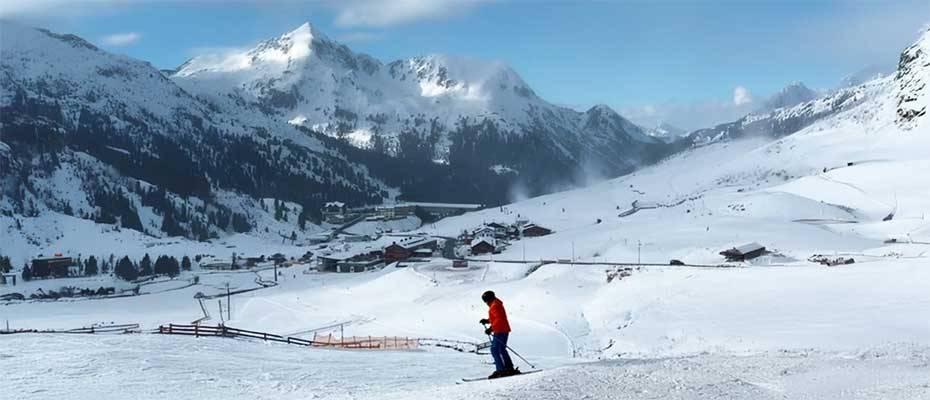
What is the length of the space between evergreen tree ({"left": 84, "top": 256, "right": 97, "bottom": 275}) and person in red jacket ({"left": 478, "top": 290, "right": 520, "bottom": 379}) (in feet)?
404

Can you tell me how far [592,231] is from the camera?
343ft

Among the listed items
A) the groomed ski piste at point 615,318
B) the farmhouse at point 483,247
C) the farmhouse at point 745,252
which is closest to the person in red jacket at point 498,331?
the groomed ski piste at point 615,318

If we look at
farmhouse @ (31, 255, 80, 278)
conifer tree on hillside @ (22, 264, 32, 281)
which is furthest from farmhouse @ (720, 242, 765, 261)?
conifer tree on hillside @ (22, 264, 32, 281)

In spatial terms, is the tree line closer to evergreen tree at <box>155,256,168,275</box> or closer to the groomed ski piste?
evergreen tree at <box>155,256,168,275</box>

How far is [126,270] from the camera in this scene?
119m

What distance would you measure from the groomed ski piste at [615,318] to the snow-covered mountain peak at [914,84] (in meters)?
17.4

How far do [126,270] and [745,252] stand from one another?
3845 inches

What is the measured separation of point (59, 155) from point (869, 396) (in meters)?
213

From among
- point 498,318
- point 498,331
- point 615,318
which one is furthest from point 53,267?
point 498,318

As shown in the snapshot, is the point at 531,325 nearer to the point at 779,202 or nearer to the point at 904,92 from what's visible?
the point at 779,202

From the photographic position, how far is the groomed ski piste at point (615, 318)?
17203mm

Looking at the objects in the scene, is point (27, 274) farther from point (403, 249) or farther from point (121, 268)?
point (403, 249)

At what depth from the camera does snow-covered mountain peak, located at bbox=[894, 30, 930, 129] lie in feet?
461

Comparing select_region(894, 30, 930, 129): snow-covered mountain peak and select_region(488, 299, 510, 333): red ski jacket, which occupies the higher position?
select_region(894, 30, 930, 129): snow-covered mountain peak
